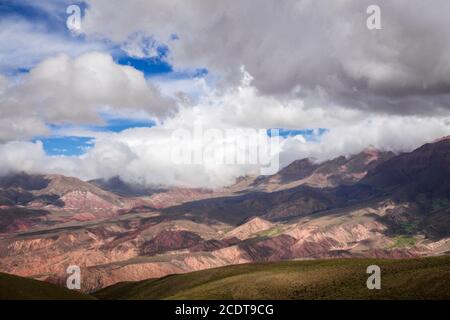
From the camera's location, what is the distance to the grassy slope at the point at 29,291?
12975cm

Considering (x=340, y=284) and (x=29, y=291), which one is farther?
(x=29, y=291)

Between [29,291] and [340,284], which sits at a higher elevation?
[340,284]

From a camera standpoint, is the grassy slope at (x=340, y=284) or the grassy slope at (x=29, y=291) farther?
the grassy slope at (x=29, y=291)

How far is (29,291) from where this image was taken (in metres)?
138

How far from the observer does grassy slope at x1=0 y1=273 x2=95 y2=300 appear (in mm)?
129750

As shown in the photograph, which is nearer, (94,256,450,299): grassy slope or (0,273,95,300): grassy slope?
(94,256,450,299): grassy slope
